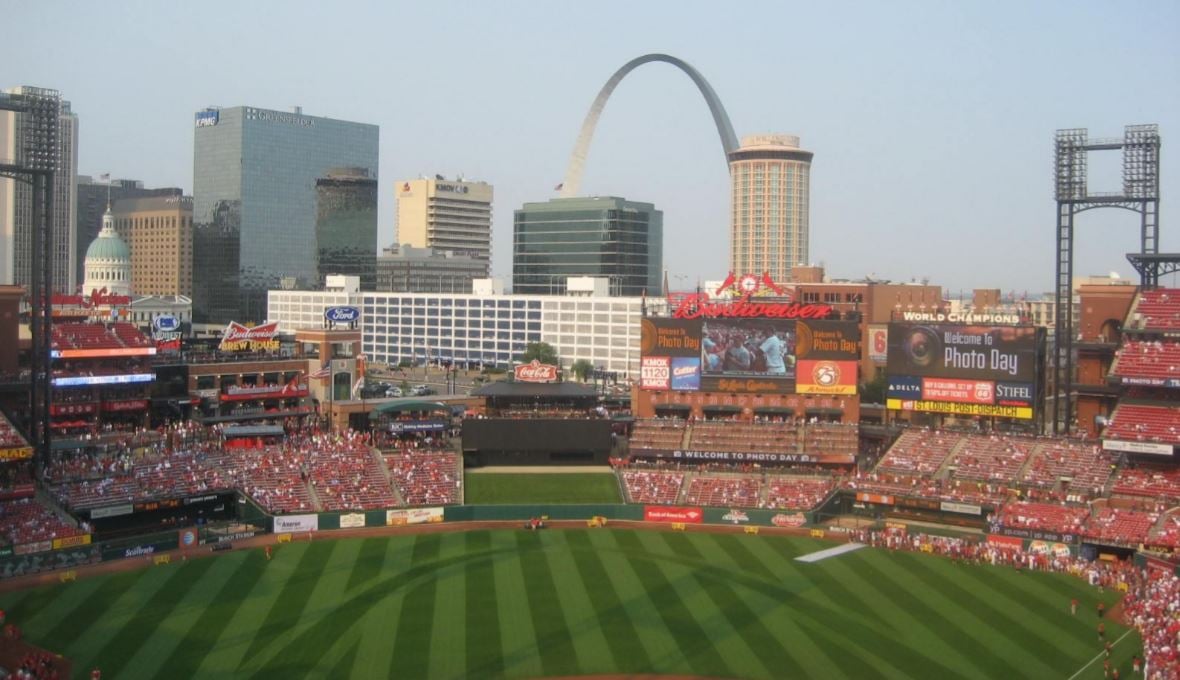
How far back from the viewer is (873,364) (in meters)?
92.9

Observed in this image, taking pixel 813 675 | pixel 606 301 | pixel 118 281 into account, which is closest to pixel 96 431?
pixel 813 675

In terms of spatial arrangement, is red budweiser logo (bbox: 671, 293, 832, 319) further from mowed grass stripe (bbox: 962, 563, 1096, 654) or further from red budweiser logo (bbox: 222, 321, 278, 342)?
red budweiser logo (bbox: 222, 321, 278, 342)

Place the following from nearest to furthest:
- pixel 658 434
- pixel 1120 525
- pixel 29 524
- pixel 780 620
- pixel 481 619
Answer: pixel 481 619, pixel 780 620, pixel 29 524, pixel 1120 525, pixel 658 434

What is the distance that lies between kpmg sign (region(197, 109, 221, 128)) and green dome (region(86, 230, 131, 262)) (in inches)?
1908

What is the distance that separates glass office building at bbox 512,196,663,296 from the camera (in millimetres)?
152000

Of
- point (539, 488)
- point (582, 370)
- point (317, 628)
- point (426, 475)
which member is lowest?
point (317, 628)

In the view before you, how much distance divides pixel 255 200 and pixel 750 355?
13104 centimetres

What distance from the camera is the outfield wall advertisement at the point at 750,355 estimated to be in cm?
6384

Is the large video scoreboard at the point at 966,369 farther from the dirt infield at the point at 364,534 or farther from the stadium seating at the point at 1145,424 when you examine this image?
the dirt infield at the point at 364,534

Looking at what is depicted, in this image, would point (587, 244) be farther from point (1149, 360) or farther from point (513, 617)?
point (513, 617)

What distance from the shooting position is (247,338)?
73375 millimetres

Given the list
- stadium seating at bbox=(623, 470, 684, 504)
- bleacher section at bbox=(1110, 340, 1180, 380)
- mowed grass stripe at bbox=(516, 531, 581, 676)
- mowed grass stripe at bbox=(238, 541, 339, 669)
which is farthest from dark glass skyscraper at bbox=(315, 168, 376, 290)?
bleacher section at bbox=(1110, 340, 1180, 380)

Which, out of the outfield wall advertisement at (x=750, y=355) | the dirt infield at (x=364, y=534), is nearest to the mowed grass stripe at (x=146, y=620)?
the dirt infield at (x=364, y=534)

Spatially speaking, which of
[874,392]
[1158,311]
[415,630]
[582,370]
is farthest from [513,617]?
[582,370]
